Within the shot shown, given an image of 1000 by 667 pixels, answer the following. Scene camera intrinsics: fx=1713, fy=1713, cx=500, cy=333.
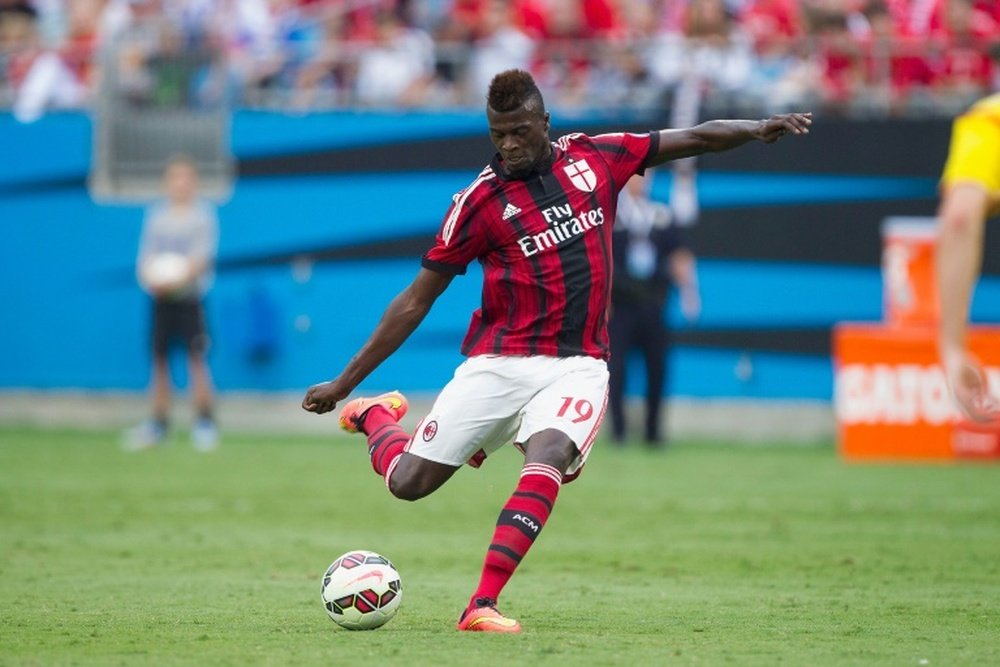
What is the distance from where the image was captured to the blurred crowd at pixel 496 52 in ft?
61.7

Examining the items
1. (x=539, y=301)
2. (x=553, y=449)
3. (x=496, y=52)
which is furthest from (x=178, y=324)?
(x=553, y=449)

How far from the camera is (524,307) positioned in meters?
8.00

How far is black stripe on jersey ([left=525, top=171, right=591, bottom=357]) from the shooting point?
7.95 metres

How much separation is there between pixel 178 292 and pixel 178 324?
376 millimetres

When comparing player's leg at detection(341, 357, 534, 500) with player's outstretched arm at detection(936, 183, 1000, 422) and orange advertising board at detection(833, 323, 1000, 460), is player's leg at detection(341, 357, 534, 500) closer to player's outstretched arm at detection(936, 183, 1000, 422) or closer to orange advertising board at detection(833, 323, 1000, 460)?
player's outstretched arm at detection(936, 183, 1000, 422)

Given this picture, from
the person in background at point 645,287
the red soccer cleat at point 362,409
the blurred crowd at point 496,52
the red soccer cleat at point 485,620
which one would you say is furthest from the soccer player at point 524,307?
the blurred crowd at point 496,52

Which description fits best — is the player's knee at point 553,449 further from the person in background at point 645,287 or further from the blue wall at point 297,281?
the blue wall at point 297,281

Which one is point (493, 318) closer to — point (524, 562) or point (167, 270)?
point (524, 562)

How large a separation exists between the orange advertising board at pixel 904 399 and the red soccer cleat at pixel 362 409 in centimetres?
931

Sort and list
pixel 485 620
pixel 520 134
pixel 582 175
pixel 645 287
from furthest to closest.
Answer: pixel 645 287 < pixel 582 175 < pixel 520 134 < pixel 485 620

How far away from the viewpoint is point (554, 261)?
794 cm

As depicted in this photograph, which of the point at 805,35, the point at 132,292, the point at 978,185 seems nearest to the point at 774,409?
the point at 805,35

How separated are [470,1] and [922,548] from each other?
11226mm

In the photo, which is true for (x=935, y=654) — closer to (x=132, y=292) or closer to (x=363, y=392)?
(x=363, y=392)
